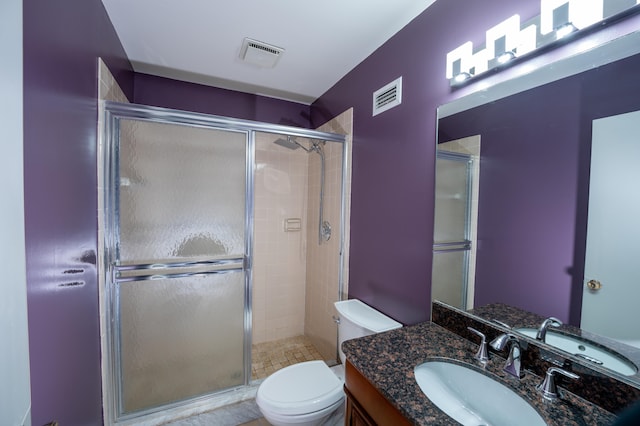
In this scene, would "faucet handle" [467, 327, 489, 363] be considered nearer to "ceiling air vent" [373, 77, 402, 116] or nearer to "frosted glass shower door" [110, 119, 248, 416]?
"ceiling air vent" [373, 77, 402, 116]

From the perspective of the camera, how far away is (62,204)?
102 centimetres

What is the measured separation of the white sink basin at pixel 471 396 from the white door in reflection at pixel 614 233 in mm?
347

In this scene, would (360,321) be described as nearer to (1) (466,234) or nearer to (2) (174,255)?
(1) (466,234)

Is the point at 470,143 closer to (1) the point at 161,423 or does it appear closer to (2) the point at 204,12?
(2) the point at 204,12

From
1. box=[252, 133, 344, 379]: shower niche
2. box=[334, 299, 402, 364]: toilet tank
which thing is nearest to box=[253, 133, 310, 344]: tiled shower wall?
box=[252, 133, 344, 379]: shower niche

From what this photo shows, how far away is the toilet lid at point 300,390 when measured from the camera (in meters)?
1.33

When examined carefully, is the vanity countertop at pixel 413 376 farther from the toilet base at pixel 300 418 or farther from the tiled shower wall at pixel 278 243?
the tiled shower wall at pixel 278 243

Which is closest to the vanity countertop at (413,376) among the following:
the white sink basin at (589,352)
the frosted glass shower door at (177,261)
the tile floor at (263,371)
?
the white sink basin at (589,352)

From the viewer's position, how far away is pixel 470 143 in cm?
120

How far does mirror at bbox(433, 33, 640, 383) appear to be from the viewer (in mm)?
791

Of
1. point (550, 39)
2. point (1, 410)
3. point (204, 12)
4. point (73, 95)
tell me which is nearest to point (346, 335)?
point (1, 410)

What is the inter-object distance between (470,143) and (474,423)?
3.64 feet

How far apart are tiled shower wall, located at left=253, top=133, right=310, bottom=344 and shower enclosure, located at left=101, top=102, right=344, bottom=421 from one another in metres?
0.81

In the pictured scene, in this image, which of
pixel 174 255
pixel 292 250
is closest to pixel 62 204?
pixel 174 255
